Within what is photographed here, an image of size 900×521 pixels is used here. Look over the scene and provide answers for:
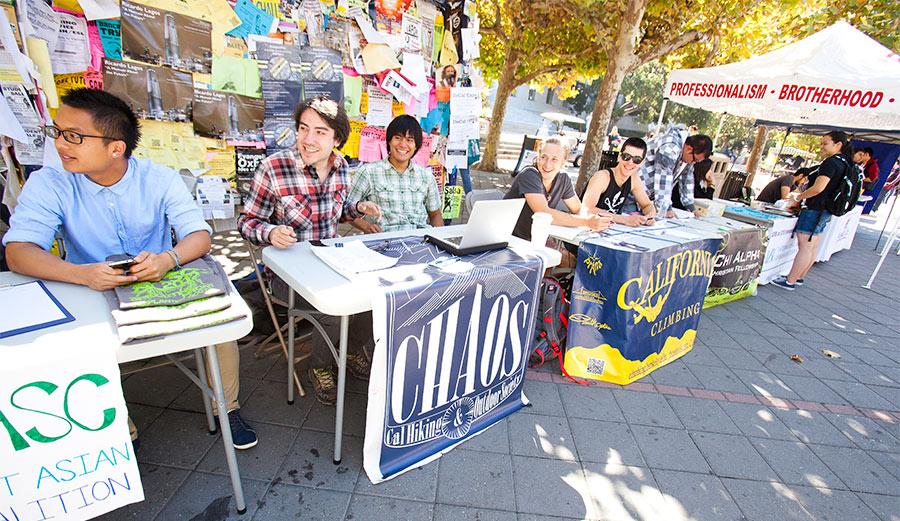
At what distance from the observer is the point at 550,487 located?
6.45 feet

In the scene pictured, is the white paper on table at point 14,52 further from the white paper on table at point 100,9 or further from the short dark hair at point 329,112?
the short dark hair at point 329,112

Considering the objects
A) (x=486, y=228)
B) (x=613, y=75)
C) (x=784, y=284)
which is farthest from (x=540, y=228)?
(x=613, y=75)

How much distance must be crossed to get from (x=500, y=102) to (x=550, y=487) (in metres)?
10.2

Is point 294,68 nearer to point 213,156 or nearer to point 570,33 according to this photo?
point 213,156

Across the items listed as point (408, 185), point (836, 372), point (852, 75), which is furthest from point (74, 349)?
point (852, 75)

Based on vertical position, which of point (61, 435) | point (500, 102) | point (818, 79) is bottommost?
point (61, 435)

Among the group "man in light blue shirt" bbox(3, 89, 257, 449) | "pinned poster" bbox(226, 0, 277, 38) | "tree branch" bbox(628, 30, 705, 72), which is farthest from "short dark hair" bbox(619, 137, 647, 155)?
"tree branch" bbox(628, 30, 705, 72)

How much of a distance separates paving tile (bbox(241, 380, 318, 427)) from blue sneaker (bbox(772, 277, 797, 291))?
5819mm

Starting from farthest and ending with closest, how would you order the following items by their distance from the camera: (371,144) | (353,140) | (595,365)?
(371,144) → (353,140) → (595,365)

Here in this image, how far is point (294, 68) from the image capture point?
9.27ft

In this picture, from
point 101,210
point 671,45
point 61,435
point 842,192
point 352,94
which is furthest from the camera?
point 671,45

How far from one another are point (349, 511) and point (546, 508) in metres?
0.87

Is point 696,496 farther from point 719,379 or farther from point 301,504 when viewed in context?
point 301,504

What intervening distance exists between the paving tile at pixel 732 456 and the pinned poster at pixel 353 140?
3079 mm
